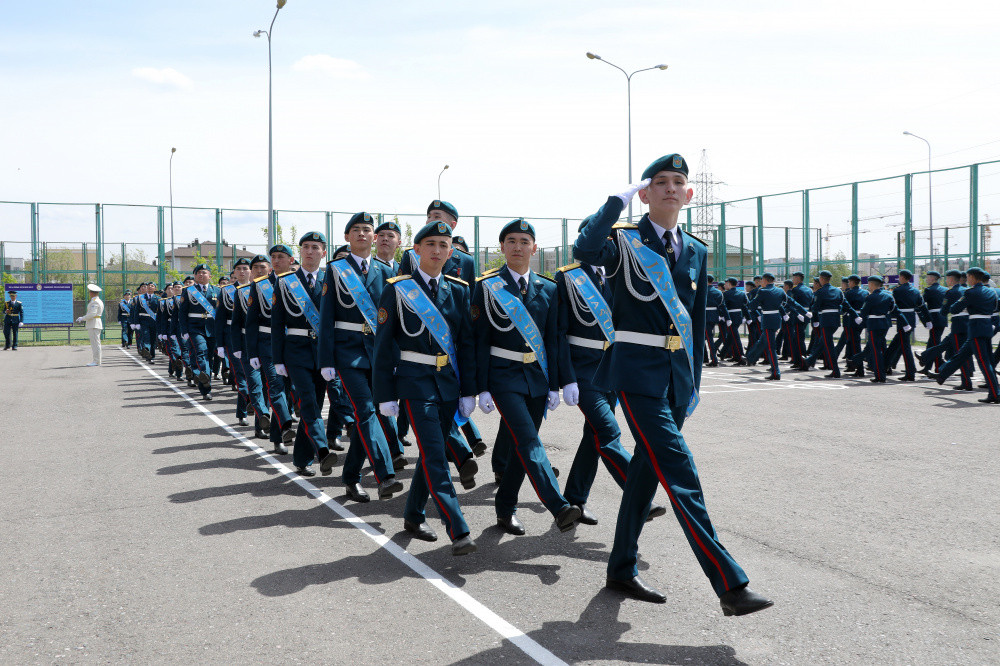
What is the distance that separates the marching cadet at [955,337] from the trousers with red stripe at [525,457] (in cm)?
1057

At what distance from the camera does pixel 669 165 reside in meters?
4.11

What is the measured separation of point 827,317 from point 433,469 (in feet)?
43.9

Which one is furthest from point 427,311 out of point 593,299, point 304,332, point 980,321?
point 980,321

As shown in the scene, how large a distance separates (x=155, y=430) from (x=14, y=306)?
23.2 m

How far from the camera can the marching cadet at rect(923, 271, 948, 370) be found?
1659 centimetres

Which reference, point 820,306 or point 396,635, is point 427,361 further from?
point 820,306

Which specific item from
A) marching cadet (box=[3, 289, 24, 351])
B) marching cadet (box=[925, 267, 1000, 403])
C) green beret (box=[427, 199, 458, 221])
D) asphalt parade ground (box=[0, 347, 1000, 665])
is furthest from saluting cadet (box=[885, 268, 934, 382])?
marching cadet (box=[3, 289, 24, 351])

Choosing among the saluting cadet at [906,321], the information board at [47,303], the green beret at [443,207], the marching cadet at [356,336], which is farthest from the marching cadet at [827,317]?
the information board at [47,303]

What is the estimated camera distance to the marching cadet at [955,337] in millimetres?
13398

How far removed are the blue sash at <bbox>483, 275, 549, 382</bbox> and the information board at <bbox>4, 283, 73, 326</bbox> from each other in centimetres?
3121

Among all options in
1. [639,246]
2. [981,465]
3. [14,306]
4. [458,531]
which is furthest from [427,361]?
[14,306]

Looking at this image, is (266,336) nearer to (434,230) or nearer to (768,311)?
(434,230)

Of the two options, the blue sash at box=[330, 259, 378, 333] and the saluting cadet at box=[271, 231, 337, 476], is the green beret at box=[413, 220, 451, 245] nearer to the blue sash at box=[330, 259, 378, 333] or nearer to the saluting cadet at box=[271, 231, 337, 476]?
the blue sash at box=[330, 259, 378, 333]

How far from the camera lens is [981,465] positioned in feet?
24.0
